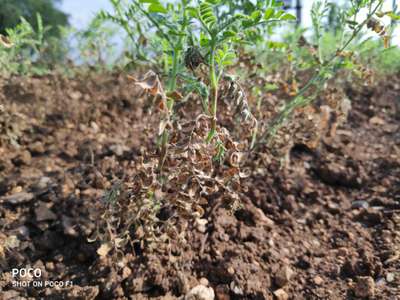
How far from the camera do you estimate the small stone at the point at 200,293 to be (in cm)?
146

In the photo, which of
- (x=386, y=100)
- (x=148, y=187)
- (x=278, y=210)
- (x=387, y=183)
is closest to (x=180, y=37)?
(x=148, y=187)

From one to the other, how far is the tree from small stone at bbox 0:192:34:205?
3702 millimetres

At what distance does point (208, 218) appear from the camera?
1852mm

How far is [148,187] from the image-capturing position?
4.48ft

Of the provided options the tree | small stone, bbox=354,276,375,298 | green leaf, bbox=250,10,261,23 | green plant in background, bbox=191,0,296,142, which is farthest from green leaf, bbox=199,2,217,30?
the tree

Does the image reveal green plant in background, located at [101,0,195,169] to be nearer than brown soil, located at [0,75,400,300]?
Yes

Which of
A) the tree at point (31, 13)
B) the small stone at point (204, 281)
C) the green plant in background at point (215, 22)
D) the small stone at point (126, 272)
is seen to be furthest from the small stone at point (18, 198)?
the tree at point (31, 13)

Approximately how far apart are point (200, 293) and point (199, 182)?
0.50 metres

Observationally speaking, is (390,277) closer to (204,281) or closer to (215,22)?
(204,281)

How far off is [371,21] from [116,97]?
213cm

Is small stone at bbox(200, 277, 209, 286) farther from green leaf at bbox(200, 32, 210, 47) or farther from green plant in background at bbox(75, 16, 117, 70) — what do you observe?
green plant in background at bbox(75, 16, 117, 70)

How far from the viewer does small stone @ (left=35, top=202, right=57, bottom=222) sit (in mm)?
1806

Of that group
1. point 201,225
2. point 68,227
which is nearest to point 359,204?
point 201,225

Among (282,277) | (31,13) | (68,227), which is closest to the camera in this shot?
(282,277)
